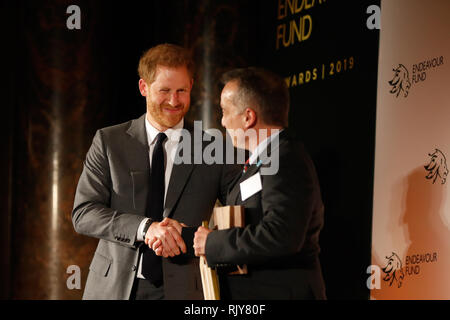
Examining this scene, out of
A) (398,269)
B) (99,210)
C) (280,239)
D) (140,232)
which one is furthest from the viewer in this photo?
(398,269)

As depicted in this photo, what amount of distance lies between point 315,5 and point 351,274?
1795 millimetres

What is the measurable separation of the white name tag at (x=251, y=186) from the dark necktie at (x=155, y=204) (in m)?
0.64

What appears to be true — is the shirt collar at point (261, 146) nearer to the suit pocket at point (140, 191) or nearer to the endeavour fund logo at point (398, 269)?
the suit pocket at point (140, 191)

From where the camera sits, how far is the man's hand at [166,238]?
2.80m

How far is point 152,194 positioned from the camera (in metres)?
3.10

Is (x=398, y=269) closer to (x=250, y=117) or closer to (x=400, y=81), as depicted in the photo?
(x=400, y=81)

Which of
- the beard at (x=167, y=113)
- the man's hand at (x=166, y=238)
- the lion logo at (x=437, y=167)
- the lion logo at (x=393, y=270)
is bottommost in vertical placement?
the lion logo at (x=393, y=270)

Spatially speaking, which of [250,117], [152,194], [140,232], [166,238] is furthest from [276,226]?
[152,194]

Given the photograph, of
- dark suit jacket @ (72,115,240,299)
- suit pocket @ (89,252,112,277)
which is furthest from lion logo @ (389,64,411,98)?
suit pocket @ (89,252,112,277)

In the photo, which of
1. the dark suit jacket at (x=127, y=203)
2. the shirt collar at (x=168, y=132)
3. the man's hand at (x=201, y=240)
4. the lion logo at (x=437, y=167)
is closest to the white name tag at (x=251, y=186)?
the man's hand at (x=201, y=240)

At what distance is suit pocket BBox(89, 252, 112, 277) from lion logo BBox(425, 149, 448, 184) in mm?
1726

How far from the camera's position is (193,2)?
4.88 metres

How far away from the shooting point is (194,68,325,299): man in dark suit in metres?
2.35

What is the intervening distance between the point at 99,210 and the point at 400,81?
187cm
